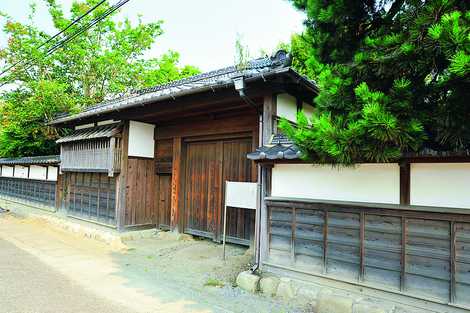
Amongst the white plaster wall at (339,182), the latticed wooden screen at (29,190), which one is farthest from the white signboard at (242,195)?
the latticed wooden screen at (29,190)

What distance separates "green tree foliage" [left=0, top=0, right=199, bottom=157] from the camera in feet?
51.5

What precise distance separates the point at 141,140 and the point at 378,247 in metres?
7.99

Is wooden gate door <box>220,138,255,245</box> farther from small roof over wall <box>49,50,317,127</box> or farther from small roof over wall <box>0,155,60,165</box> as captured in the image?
small roof over wall <box>0,155,60,165</box>

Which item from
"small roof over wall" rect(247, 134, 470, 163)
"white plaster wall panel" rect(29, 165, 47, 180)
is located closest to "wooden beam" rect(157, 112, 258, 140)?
"small roof over wall" rect(247, 134, 470, 163)

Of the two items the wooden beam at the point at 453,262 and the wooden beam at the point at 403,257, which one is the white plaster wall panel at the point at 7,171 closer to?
the wooden beam at the point at 403,257

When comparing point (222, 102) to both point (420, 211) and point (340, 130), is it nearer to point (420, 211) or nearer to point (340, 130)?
point (340, 130)

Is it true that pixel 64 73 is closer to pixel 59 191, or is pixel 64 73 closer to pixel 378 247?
pixel 59 191

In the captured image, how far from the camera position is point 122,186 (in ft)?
31.3

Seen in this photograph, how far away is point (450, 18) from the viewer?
261cm

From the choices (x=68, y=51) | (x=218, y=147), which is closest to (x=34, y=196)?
(x=68, y=51)

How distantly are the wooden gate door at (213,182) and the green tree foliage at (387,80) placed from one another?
430cm

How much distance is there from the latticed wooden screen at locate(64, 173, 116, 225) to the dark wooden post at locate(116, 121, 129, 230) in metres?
0.41

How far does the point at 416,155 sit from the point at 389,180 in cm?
65

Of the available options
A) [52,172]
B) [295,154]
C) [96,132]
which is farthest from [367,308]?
[52,172]
